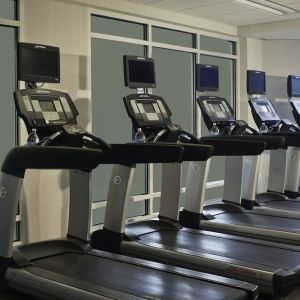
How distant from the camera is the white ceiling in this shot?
5934 mm

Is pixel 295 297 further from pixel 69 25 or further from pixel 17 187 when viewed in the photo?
pixel 69 25

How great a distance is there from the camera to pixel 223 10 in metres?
6.37

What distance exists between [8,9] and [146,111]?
1781 mm

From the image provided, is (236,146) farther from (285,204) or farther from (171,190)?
(285,204)

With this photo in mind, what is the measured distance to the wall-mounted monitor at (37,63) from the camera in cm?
391

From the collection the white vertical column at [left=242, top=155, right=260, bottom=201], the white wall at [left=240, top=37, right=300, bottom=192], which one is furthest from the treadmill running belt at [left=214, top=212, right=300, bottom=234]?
the white wall at [left=240, top=37, right=300, bottom=192]

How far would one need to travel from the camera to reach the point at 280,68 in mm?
8250

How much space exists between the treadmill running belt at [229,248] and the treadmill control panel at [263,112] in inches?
85.6

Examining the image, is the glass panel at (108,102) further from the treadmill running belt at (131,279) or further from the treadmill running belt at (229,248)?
the treadmill running belt at (131,279)

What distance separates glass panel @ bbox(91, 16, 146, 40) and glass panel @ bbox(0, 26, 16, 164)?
3.41 ft

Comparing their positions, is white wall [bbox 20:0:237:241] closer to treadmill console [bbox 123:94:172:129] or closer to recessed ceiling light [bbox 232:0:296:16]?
treadmill console [bbox 123:94:172:129]

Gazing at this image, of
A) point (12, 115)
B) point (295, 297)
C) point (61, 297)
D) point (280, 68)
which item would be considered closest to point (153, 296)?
point (61, 297)

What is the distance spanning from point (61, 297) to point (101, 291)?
10.2 inches

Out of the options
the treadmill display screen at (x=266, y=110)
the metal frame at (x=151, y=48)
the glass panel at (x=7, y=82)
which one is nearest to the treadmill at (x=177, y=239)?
the metal frame at (x=151, y=48)
